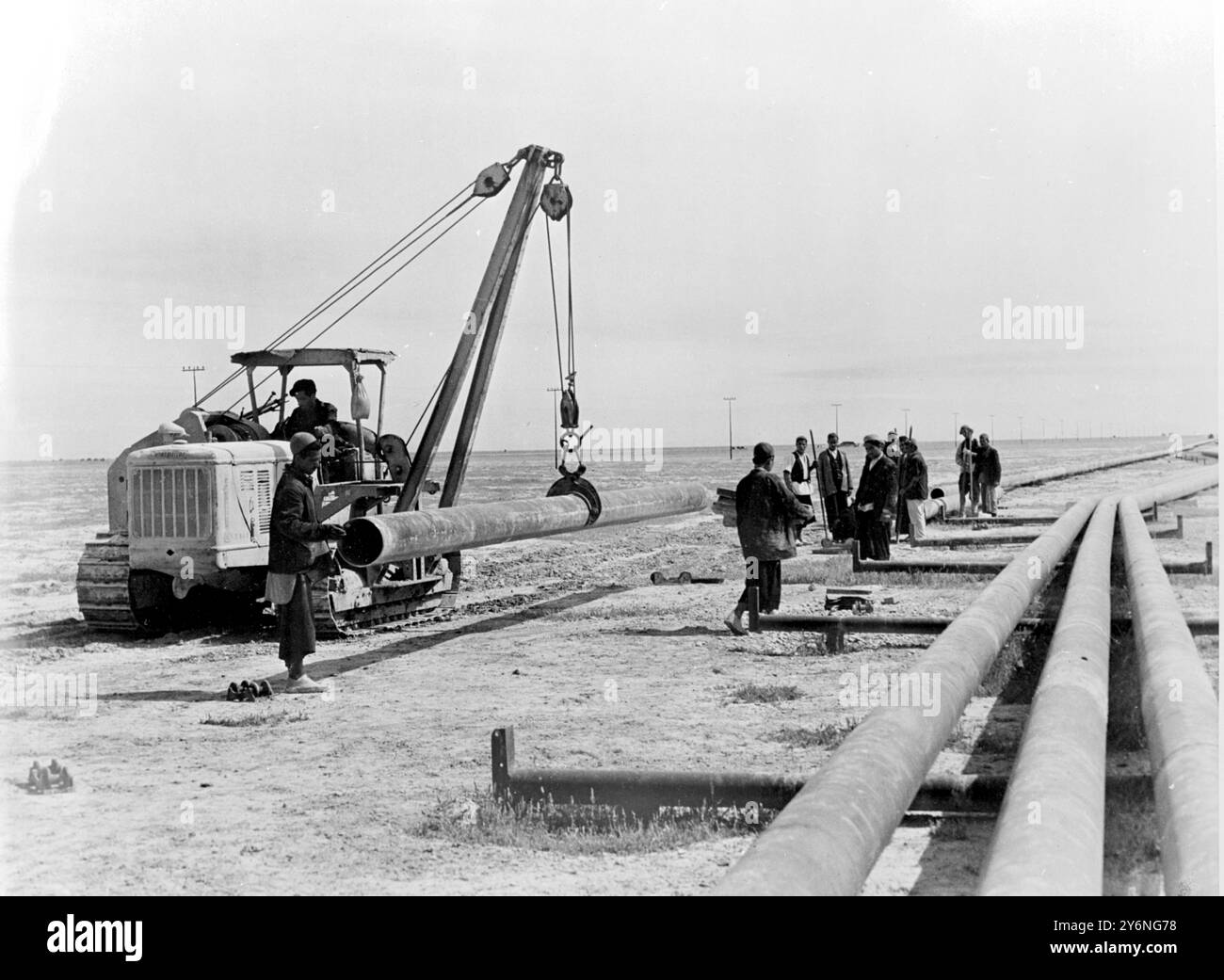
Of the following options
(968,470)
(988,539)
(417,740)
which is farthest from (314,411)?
(968,470)

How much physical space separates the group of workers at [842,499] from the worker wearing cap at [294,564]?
3.77 metres

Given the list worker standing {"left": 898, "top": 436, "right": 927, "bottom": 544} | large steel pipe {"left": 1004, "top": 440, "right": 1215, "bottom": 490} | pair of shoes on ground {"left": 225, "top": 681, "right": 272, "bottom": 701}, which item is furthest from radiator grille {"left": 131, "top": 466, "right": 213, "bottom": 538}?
large steel pipe {"left": 1004, "top": 440, "right": 1215, "bottom": 490}

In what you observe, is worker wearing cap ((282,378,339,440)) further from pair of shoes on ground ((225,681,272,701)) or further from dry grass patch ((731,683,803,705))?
dry grass patch ((731,683,803,705))

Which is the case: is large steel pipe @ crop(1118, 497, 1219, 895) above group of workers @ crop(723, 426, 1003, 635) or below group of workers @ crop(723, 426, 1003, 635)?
below

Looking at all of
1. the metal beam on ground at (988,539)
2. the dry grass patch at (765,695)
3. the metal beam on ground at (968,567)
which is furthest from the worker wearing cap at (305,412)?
the metal beam on ground at (988,539)

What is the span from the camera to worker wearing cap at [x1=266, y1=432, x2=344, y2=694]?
29.6 feet

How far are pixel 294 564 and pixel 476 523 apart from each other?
223 centimetres

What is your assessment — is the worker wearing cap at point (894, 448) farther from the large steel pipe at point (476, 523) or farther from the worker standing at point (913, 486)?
the large steel pipe at point (476, 523)

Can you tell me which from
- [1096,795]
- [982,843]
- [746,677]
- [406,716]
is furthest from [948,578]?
[1096,795]

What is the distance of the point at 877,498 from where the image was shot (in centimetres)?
1585

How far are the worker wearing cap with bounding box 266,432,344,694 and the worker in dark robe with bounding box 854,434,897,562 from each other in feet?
27.1

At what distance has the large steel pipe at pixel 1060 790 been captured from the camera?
137 inches

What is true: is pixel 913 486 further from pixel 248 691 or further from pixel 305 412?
pixel 248 691
